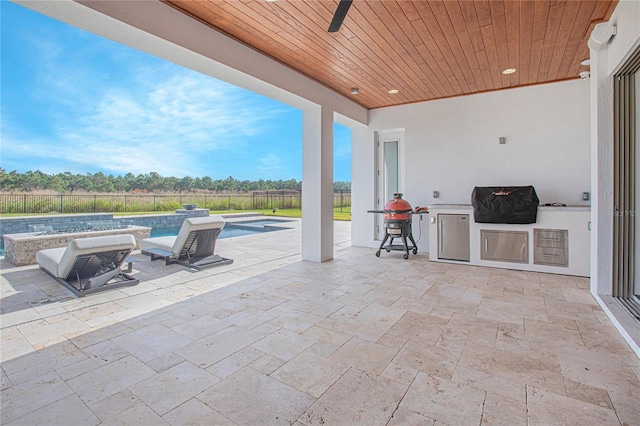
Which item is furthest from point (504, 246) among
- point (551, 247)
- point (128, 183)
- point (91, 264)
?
point (128, 183)

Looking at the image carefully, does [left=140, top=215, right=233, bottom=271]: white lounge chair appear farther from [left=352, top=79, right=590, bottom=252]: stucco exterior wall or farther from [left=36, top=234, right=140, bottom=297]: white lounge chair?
[left=352, top=79, right=590, bottom=252]: stucco exterior wall

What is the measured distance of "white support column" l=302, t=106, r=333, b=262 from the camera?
484cm

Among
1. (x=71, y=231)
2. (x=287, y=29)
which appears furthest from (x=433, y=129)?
(x=71, y=231)

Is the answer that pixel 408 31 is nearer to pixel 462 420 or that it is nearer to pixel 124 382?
pixel 462 420

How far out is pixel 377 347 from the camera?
2137 millimetres

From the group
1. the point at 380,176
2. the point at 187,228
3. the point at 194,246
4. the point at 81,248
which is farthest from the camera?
the point at 380,176

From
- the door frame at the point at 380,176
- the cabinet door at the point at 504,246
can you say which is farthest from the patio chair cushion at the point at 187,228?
the cabinet door at the point at 504,246

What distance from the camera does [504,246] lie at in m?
4.48

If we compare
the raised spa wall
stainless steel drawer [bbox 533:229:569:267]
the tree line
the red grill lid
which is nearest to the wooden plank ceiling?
the red grill lid

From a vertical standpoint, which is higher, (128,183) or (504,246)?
(128,183)

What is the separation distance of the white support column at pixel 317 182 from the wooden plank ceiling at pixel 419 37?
2.17 ft

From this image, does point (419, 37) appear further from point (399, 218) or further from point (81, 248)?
point (81, 248)

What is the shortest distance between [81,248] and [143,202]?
1209 centimetres

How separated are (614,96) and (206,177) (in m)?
17.6
